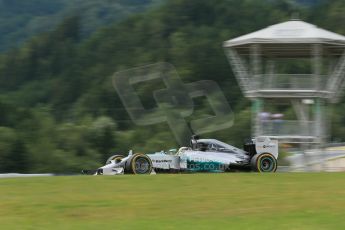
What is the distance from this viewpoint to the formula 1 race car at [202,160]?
74.4 feet

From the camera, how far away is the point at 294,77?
3284 cm

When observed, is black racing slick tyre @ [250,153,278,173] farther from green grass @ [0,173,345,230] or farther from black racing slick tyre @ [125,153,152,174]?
green grass @ [0,173,345,230]

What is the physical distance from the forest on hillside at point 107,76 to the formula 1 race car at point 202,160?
112 feet

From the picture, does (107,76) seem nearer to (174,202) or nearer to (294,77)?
(294,77)

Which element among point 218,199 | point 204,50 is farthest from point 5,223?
point 204,50

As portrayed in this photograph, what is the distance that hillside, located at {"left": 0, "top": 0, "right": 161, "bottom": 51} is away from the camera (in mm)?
157125

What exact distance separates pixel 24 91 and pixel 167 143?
53636 millimetres

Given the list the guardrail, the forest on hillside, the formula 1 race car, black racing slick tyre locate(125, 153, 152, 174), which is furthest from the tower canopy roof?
the forest on hillside

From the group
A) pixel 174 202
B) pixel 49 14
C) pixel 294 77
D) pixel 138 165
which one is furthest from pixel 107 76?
pixel 174 202

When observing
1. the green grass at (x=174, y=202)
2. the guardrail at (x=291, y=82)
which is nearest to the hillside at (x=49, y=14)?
the guardrail at (x=291, y=82)

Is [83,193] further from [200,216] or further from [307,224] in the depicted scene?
[307,224]

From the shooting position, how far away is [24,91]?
113 metres

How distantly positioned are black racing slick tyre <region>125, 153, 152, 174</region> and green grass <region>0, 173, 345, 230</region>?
2.63 metres

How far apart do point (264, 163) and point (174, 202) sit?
902cm
